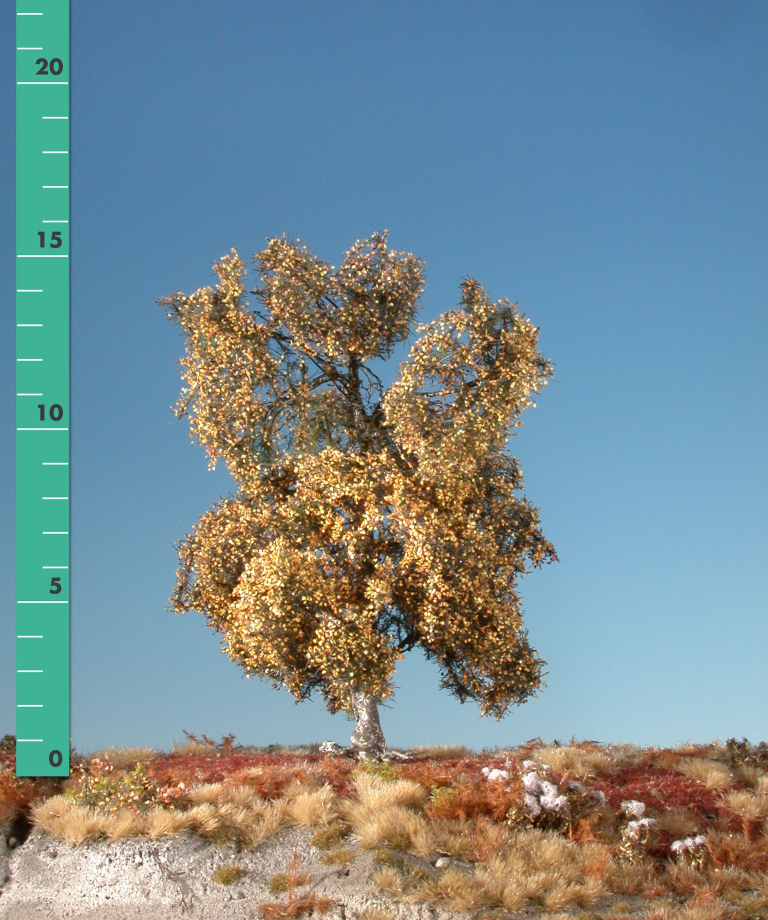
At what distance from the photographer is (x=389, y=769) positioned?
1697 centimetres

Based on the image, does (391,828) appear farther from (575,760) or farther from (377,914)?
(575,760)

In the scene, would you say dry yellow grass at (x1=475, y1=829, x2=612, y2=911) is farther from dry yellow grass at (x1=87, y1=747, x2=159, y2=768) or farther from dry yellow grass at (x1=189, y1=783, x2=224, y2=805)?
dry yellow grass at (x1=87, y1=747, x2=159, y2=768)

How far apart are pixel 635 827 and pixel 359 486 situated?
8211mm

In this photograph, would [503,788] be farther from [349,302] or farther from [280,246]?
[280,246]

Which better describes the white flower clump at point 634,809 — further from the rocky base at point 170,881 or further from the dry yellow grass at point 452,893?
the rocky base at point 170,881

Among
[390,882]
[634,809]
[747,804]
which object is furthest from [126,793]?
[747,804]

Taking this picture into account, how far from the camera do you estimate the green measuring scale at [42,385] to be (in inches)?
569

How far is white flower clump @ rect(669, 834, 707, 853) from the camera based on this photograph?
14.5 metres

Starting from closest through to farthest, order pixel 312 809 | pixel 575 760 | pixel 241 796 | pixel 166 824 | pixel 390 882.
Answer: pixel 390 882, pixel 166 824, pixel 312 809, pixel 241 796, pixel 575 760

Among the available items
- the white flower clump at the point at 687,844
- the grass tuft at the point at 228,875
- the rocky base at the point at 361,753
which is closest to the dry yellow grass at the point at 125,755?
the rocky base at the point at 361,753

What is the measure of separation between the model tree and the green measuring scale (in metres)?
5.38

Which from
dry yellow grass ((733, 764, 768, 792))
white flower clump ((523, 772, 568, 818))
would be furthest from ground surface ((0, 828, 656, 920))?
→ dry yellow grass ((733, 764, 768, 792))

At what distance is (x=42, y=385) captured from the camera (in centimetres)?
1504

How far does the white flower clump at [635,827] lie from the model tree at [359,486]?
538 centimetres
